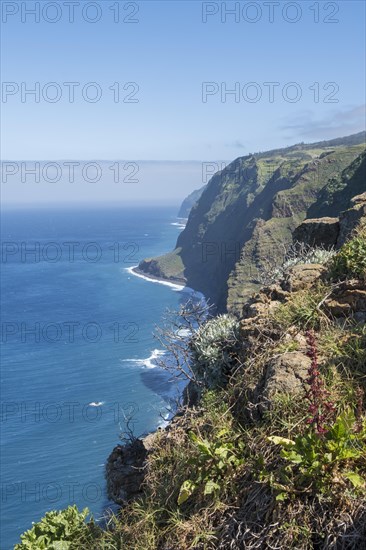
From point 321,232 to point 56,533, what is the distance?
36.3 ft

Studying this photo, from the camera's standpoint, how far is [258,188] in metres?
182

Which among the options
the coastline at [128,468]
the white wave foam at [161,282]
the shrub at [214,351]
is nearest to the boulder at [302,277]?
the shrub at [214,351]

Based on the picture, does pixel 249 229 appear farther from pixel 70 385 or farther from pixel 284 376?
pixel 284 376

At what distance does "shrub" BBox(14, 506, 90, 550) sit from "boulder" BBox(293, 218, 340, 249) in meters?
9.98

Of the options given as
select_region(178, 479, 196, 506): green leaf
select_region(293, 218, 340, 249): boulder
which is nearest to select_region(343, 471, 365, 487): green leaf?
select_region(178, 479, 196, 506): green leaf

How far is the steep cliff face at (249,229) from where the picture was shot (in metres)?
99.6

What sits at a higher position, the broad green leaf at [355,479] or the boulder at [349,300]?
the boulder at [349,300]

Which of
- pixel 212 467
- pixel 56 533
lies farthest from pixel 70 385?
pixel 212 467

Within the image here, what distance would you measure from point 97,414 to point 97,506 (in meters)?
19.7

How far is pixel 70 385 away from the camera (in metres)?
70.9

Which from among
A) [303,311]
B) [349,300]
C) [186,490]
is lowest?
[186,490]

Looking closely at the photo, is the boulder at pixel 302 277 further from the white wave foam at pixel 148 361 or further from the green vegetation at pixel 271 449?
the white wave foam at pixel 148 361

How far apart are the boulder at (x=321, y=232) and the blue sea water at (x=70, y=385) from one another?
7032 mm

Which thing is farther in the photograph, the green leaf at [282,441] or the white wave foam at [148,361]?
the white wave foam at [148,361]
